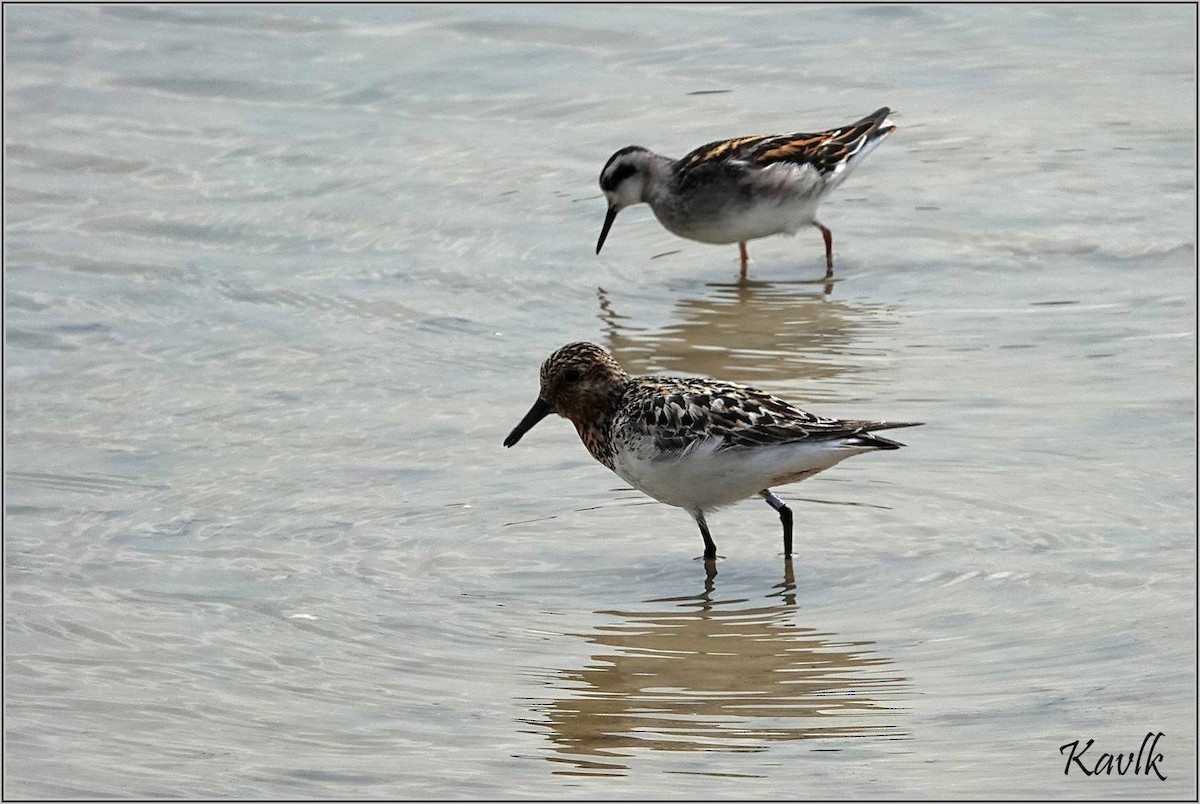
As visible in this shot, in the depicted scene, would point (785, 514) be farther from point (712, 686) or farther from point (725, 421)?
point (712, 686)

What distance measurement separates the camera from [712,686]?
6.64 m

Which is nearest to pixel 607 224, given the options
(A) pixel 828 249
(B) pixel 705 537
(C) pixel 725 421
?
(A) pixel 828 249

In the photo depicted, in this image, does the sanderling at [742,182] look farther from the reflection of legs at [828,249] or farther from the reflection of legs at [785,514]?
the reflection of legs at [785,514]

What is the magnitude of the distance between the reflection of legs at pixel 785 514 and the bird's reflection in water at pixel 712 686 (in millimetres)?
339

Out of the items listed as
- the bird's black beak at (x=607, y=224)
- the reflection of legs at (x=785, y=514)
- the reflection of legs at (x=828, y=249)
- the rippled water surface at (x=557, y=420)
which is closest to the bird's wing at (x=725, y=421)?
the reflection of legs at (x=785, y=514)

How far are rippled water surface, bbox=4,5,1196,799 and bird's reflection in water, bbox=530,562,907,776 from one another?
0.02 metres

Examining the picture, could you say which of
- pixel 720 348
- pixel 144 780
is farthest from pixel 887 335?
pixel 144 780

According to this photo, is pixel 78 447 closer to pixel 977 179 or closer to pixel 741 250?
pixel 741 250

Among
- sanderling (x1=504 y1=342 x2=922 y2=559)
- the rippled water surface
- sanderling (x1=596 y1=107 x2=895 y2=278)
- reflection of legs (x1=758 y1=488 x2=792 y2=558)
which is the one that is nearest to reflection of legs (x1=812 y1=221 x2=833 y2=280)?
sanderling (x1=596 y1=107 x2=895 y2=278)

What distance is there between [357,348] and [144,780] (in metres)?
4.62

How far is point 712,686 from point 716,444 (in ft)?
4.33

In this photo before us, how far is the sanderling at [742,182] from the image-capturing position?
1192 cm

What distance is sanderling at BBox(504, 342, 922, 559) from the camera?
7582 millimetres

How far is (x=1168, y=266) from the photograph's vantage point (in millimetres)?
11070
